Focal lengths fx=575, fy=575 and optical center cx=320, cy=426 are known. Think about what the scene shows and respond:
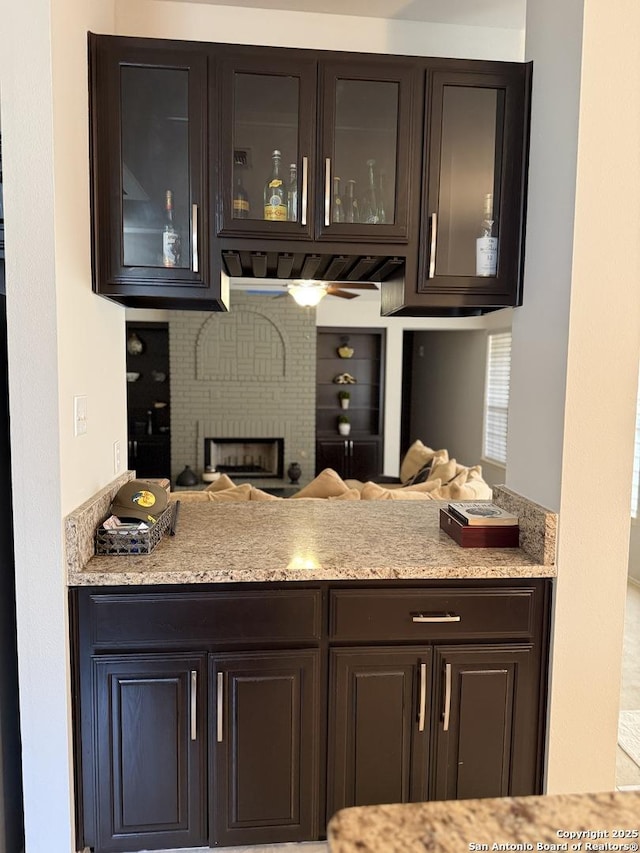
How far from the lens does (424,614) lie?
6.15 feet

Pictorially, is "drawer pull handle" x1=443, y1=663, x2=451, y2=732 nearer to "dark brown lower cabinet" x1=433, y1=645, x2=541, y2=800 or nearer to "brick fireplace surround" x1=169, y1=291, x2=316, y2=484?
"dark brown lower cabinet" x1=433, y1=645, x2=541, y2=800

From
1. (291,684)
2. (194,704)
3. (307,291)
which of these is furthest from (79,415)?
(307,291)

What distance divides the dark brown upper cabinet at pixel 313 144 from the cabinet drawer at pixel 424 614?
1241 mm

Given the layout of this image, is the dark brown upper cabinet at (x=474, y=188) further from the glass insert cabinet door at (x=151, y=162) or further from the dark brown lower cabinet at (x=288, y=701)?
the dark brown lower cabinet at (x=288, y=701)

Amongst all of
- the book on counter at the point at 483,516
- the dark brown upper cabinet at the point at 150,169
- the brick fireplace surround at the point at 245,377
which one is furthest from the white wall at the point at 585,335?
the brick fireplace surround at the point at 245,377

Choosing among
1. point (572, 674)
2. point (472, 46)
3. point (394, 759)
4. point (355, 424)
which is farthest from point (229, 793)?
point (355, 424)

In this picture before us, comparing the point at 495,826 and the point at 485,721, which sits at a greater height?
the point at 495,826

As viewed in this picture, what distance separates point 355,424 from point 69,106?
694 cm

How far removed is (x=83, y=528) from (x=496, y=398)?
5894mm

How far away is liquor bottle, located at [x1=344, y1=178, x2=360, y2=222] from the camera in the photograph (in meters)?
2.07

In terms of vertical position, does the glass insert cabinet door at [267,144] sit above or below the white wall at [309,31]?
below

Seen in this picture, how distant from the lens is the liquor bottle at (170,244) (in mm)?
2018

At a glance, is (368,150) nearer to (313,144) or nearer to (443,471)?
(313,144)

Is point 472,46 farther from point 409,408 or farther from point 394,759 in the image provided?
point 409,408
